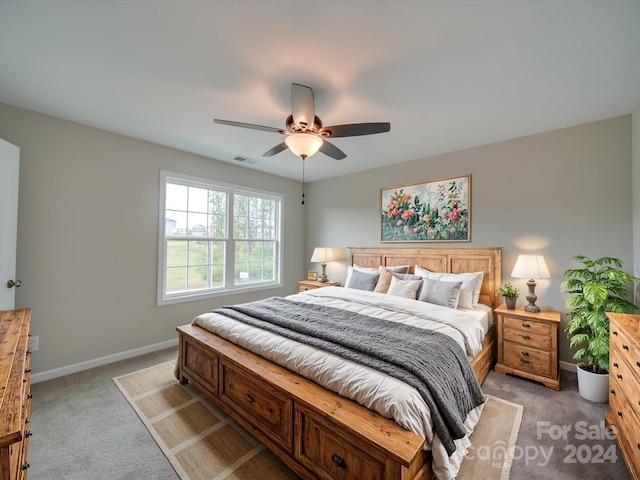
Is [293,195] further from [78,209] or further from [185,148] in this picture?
[78,209]

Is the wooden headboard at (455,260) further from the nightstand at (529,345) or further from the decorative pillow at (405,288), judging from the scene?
the decorative pillow at (405,288)

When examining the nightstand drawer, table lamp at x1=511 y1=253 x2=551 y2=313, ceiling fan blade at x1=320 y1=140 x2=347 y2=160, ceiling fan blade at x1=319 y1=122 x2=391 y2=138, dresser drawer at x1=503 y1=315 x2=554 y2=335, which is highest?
ceiling fan blade at x1=319 y1=122 x2=391 y2=138

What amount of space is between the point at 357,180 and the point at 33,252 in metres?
4.12

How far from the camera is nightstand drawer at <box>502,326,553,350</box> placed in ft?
8.41

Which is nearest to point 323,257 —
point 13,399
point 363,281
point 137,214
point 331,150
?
point 363,281

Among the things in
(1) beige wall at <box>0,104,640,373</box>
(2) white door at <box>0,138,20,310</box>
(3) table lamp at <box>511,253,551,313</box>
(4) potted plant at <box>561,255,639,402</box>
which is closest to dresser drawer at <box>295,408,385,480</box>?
(4) potted plant at <box>561,255,639,402</box>

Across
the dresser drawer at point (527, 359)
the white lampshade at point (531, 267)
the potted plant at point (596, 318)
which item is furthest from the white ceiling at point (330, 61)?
the dresser drawer at point (527, 359)

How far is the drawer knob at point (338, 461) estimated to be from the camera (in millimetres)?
1353

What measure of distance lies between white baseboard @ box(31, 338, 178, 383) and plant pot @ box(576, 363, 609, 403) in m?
4.43

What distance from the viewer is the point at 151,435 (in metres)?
1.91

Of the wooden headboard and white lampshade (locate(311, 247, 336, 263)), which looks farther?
white lampshade (locate(311, 247, 336, 263))

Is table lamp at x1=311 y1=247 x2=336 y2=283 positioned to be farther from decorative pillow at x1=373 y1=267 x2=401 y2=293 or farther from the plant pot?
the plant pot

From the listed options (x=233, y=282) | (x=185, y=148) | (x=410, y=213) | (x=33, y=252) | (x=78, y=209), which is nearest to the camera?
(x=33, y=252)

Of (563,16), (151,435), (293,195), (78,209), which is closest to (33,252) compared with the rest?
(78,209)
